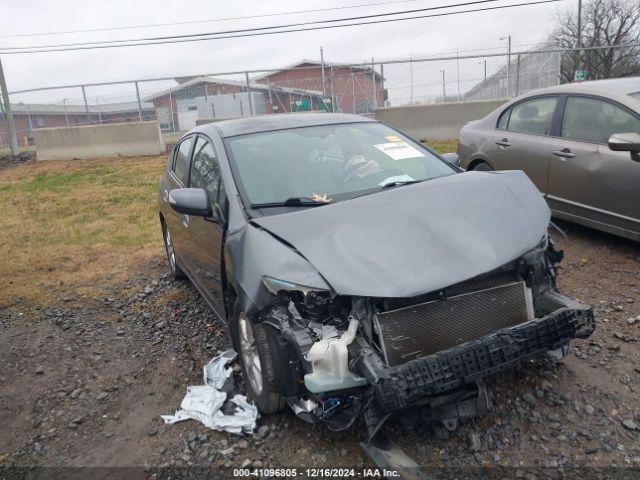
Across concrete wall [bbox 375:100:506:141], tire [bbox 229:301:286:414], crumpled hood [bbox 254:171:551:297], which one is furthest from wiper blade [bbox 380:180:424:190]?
concrete wall [bbox 375:100:506:141]

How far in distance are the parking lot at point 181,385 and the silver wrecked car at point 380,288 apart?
253 millimetres

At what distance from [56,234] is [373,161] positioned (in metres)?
6.29

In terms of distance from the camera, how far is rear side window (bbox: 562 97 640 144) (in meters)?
4.89

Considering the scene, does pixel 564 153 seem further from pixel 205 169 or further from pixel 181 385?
pixel 181 385

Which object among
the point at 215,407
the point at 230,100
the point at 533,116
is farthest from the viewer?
the point at 230,100

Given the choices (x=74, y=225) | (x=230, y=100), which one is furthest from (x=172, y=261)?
(x=230, y=100)

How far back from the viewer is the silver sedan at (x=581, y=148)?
4723 millimetres

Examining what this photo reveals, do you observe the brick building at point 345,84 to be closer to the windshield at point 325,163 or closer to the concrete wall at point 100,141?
the concrete wall at point 100,141

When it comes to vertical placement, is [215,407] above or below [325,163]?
below

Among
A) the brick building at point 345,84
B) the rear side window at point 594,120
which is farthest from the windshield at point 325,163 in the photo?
the brick building at point 345,84

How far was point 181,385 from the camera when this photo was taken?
11.9ft

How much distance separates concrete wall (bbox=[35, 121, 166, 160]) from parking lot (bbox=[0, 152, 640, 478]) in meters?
10.2

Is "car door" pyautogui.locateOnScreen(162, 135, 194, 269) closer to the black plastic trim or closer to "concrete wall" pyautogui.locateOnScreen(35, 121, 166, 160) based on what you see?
the black plastic trim

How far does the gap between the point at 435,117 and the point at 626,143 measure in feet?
33.1
